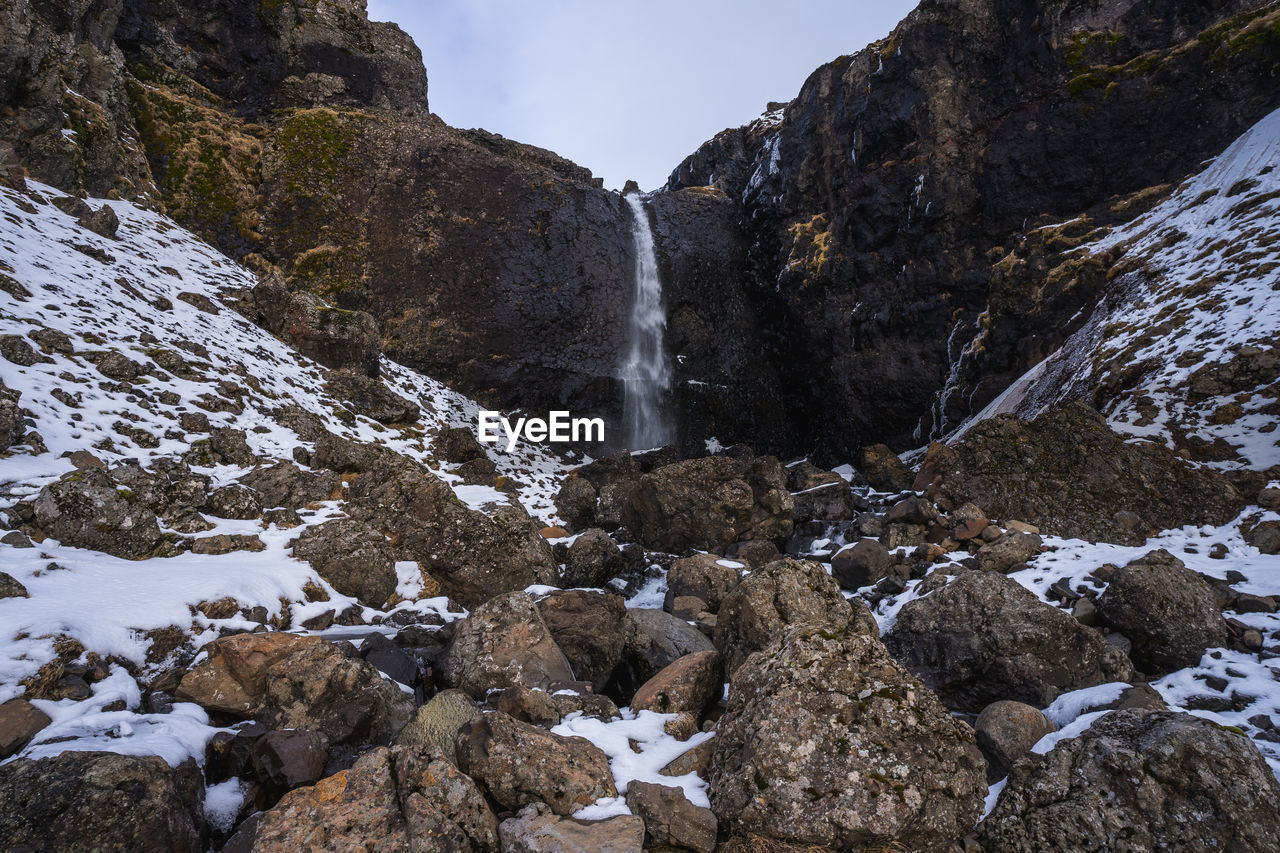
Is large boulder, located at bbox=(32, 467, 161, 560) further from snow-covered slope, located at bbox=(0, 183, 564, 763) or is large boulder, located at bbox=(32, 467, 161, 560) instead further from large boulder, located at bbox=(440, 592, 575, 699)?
large boulder, located at bbox=(440, 592, 575, 699)

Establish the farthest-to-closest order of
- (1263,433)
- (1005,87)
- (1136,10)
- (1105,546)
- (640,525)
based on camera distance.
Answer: (1005,87) → (1136,10) → (640,525) → (1263,433) → (1105,546)

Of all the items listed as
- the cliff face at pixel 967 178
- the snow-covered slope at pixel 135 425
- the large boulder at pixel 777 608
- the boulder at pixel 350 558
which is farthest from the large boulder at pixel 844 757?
the cliff face at pixel 967 178

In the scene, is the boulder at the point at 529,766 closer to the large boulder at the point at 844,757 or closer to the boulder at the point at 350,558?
the large boulder at the point at 844,757

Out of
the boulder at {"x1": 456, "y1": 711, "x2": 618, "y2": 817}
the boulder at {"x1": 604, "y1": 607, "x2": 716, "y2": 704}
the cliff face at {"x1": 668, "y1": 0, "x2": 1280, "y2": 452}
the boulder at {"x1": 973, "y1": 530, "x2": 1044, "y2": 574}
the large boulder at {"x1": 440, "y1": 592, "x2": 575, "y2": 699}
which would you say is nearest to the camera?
the boulder at {"x1": 456, "y1": 711, "x2": 618, "y2": 817}

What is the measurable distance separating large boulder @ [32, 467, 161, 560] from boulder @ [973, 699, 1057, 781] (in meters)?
9.70

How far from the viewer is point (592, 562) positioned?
12062mm

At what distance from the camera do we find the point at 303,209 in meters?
24.8

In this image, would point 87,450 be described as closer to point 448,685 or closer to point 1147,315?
point 448,685

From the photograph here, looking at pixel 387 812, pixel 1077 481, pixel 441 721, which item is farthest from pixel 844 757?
pixel 1077 481

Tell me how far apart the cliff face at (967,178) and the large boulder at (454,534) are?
55.6 ft

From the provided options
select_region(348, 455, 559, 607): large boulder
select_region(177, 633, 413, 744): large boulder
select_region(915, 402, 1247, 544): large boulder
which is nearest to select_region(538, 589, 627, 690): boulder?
select_region(348, 455, 559, 607): large boulder

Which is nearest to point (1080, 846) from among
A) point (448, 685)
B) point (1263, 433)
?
point (448, 685)

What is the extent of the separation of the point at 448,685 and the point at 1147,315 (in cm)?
1705

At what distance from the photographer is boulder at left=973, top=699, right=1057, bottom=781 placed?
4.86m
